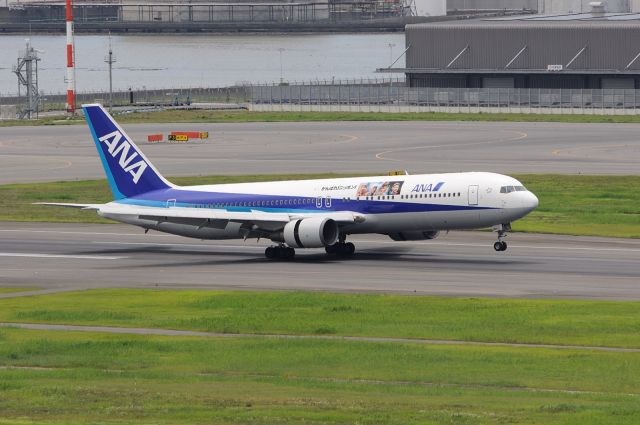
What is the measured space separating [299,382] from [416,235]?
1151 inches

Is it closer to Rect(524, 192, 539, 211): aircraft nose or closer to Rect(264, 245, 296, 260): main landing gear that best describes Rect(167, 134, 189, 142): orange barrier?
Rect(264, 245, 296, 260): main landing gear

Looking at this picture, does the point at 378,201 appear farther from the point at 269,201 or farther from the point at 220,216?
the point at 220,216

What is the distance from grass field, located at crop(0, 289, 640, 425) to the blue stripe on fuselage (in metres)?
11.1

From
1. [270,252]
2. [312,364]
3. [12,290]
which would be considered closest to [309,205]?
[270,252]

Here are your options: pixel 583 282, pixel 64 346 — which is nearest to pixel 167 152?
pixel 583 282

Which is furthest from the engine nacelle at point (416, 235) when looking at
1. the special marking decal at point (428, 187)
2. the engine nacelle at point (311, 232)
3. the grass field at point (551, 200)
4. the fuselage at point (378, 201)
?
the grass field at point (551, 200)

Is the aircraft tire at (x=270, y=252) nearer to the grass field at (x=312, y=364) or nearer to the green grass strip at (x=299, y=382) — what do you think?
the grass field at (x=312, y=364)

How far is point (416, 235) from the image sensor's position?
63.6 meters

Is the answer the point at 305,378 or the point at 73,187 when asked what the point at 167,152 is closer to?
the point at 73,187

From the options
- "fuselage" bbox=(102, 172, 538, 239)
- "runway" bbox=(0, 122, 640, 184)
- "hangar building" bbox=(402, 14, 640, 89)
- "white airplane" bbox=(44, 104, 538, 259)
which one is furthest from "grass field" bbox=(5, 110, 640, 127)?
"fuselage" bbox=(102, 172, 538, 239)

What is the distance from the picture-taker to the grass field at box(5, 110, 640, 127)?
15138 cm

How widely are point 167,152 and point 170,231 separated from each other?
196ft

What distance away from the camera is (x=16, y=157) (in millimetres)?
122625

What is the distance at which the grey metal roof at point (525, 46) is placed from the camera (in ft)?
545
